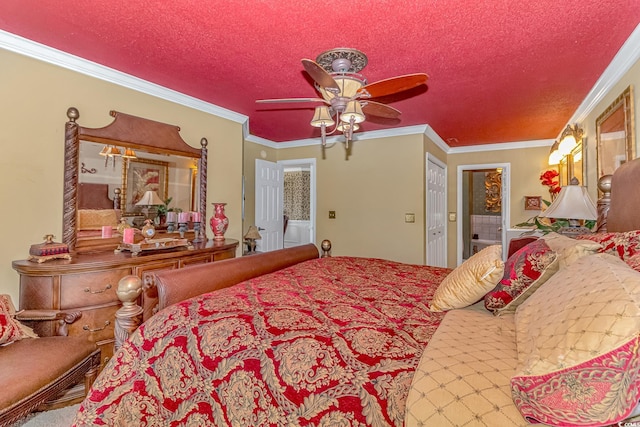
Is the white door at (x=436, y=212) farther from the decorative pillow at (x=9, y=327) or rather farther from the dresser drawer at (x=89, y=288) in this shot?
the decorative pillow at (x=9, y=327)

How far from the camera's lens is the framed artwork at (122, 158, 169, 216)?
286cm

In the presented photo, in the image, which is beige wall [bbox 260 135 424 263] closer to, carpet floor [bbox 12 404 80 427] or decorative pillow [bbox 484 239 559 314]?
decorative pillow [bbox 484 239 559 314]

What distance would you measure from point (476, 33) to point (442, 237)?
12.4ft

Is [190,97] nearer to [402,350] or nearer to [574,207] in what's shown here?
[402,350]

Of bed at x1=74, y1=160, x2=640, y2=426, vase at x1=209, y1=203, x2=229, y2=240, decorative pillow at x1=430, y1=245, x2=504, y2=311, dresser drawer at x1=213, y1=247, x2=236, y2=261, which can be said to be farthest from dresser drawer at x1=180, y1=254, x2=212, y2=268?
decorative pillow at x1=430, y1=245, x2=504, y2=311

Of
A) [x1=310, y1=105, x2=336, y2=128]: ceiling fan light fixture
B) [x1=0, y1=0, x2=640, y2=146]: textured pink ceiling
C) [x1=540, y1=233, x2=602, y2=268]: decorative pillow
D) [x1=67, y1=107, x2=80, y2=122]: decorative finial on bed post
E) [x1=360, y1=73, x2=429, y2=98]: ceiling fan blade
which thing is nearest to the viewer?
[x1=540, y1=233, x2=602, y2=268]: decorative pillow

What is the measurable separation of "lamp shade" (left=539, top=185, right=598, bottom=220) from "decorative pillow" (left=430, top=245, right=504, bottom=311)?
170 centimetres

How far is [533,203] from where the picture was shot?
507 cm

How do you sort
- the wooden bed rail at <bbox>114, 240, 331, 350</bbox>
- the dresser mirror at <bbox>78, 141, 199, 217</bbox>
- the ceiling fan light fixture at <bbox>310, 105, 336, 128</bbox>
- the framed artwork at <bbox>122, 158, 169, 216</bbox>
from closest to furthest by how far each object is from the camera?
the wooden bed rail at <bbox>114, 240, 331, 350</bbox>, the ceiling fan light fixture at <bbox>310, 105, 336, 128</bbox>, the dresser mirror at <bbox>78, 141, 199, 217</bbox>, the framed artwork at <bbox>122, 158, 169, 216</bbox>

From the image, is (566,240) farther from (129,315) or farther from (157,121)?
(157,121)

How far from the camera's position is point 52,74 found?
7.77 ft

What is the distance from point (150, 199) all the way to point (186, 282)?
5.44 feet

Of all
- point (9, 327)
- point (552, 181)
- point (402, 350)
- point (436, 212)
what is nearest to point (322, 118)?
point (402, 350)

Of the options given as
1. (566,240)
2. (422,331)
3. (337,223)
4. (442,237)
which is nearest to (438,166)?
(442,237)
